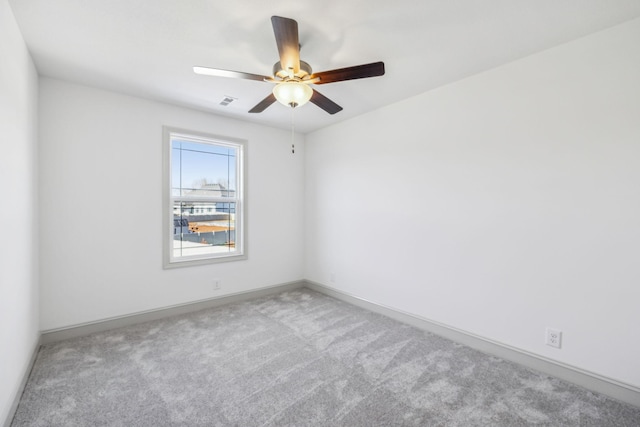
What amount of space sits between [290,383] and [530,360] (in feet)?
6.27

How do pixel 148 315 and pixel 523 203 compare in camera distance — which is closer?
pixel 523 203

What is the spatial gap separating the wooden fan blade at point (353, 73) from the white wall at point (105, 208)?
7.39 ft

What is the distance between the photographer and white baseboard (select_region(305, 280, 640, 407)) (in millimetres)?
1931

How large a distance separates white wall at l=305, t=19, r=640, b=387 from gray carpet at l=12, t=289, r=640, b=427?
1.24 feet

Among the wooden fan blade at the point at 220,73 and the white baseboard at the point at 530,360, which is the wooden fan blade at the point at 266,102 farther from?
the white baseboard at the point at 530,360

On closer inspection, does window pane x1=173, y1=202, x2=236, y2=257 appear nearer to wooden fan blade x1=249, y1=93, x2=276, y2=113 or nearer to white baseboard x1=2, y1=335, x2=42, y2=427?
white baseboard x1=2, y1=335, x2=42, y2=427

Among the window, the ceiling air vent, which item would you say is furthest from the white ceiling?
the window

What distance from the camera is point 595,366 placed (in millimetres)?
2023

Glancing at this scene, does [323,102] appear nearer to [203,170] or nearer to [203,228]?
[203,170]

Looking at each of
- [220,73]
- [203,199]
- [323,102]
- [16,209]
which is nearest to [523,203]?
[323,102]

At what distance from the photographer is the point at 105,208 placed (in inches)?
118

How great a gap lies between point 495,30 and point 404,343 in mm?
2635

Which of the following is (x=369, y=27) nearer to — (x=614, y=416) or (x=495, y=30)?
(x=495, y=30)

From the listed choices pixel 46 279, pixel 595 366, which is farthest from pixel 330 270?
pixel 46 279
